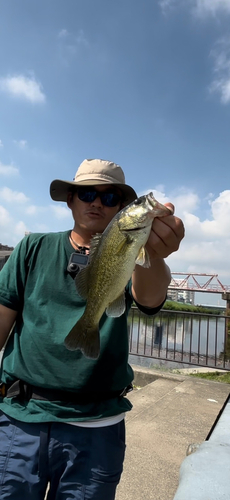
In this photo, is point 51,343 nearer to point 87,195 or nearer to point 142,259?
point 142,259

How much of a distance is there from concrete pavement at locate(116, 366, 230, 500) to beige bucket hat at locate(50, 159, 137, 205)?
2601 millimetres

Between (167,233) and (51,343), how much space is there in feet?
3.06

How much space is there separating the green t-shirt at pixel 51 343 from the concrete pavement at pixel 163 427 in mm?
1573

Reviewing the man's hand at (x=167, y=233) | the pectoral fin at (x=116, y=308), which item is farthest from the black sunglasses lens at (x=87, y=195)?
the pectoral fin at (x=116, y=308)

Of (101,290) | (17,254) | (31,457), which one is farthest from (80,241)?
(31,457)

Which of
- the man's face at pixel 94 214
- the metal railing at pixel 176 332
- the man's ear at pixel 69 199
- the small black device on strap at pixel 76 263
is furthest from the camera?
the metal railing at pixel 176 332

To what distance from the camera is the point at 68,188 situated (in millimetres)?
2412

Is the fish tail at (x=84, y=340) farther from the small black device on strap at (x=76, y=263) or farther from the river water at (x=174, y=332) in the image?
the river water at (x=174, y=332)

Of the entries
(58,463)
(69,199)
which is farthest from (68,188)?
(58,463)

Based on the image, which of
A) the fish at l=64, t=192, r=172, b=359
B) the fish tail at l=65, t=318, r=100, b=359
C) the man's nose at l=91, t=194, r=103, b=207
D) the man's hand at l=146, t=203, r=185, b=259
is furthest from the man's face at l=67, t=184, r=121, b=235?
the fish tail at l=65, t=318, r=100, b=359

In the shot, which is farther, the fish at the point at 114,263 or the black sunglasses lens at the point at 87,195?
the black sunglasses lens at the point at 87,195

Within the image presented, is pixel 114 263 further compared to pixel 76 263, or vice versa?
pixel 76 263

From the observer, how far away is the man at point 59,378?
1.69m

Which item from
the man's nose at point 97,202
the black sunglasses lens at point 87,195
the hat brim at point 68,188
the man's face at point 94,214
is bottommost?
the man's face at point 94,214
